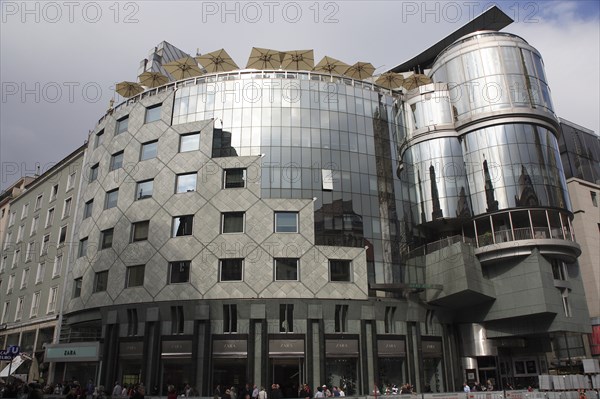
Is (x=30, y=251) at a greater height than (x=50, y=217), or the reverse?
(x=50, y=217)

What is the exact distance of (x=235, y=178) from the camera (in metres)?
41.0

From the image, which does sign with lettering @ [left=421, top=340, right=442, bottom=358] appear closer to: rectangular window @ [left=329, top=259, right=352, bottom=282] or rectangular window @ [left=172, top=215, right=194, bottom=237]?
rectangular window @ [left=329, top=259, right=352, bottom=282]

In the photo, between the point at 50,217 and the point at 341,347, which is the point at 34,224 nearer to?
the point at 50,217

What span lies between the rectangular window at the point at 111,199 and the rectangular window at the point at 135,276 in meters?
7.17

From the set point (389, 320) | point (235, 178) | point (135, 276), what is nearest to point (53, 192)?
point (135, 276)

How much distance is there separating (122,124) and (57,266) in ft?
52.4

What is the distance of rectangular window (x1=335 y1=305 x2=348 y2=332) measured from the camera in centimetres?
3739

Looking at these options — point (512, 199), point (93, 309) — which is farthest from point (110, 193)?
point (512, 199)

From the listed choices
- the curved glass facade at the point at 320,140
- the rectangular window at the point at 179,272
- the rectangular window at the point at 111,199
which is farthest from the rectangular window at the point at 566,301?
the rectangular window at the point at 111,199

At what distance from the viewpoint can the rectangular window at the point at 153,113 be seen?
45938mm

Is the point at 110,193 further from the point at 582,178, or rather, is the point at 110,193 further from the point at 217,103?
the point at 582,178

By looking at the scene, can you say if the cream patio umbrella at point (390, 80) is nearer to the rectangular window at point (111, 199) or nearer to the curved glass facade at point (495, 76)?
the curved glass facade at point (495, 76)

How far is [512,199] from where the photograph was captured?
4041 cm

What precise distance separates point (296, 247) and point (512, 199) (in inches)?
728
